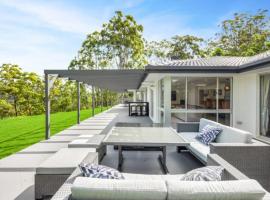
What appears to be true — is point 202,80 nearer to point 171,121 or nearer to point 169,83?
point 169,83

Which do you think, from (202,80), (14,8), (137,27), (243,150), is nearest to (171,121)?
(202,80)

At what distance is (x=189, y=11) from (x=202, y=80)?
14.3 m

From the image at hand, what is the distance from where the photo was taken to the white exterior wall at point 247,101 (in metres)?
9.47

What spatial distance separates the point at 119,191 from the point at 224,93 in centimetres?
950

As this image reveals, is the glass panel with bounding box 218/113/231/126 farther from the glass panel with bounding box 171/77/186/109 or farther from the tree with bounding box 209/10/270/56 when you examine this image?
the tree with bounding box 209/10/270/56

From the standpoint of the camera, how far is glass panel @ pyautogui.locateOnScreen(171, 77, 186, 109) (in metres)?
10.6

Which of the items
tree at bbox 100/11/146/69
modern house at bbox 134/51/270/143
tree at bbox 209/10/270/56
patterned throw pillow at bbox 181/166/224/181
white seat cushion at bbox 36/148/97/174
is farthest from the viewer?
tree at bbox 100/11/146/69

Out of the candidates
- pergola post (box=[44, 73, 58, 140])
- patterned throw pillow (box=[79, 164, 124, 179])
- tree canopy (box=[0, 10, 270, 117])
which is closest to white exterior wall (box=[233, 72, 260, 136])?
pergola post (box=[44, 73, 58, 140])

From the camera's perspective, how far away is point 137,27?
30438 millimetres

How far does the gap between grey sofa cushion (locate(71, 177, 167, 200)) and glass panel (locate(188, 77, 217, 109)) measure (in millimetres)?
8526

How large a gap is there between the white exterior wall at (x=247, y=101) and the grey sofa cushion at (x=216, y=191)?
7976 mm

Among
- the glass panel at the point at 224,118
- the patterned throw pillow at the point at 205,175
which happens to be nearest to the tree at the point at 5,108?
the glass panel at the point at 224,118

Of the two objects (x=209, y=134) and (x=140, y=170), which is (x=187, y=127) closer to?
(x=209, y=134)

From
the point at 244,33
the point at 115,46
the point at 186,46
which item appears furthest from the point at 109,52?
the point at 244,33
